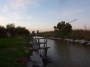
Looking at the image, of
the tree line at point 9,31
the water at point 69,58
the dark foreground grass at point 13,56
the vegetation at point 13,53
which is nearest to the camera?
the dark foreground grass at point 13,56

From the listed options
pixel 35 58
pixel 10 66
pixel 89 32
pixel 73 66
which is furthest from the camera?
pixel 89 32

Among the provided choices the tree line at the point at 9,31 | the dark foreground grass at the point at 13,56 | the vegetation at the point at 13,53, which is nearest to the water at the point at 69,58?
the dark foreground grass at the point at 13,56

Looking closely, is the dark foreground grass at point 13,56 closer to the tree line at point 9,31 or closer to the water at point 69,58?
the water at point 69,58

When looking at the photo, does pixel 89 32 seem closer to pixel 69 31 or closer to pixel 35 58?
pixel 69 31

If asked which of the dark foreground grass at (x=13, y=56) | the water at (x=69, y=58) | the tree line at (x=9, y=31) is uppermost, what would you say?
the tree line at (x=9, y=31)

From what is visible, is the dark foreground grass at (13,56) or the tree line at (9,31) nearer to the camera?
the dark foreground grass at (13,56)

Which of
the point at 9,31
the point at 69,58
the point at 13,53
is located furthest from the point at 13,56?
the point at 9,31

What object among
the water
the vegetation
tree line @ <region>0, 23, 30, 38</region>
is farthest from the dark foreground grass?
tree line @ <region>0, 23, 30, 38</region>

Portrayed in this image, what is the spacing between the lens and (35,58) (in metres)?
19.6

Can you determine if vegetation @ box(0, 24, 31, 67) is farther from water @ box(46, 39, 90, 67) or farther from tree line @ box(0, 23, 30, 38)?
water @ box(46, 39, 90, 67)

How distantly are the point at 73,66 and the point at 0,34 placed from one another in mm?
37699

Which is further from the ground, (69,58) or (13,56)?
(13,56)

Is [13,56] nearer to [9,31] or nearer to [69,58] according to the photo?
[69,58]

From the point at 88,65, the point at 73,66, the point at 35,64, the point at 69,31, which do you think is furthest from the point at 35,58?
the point at 69,31
